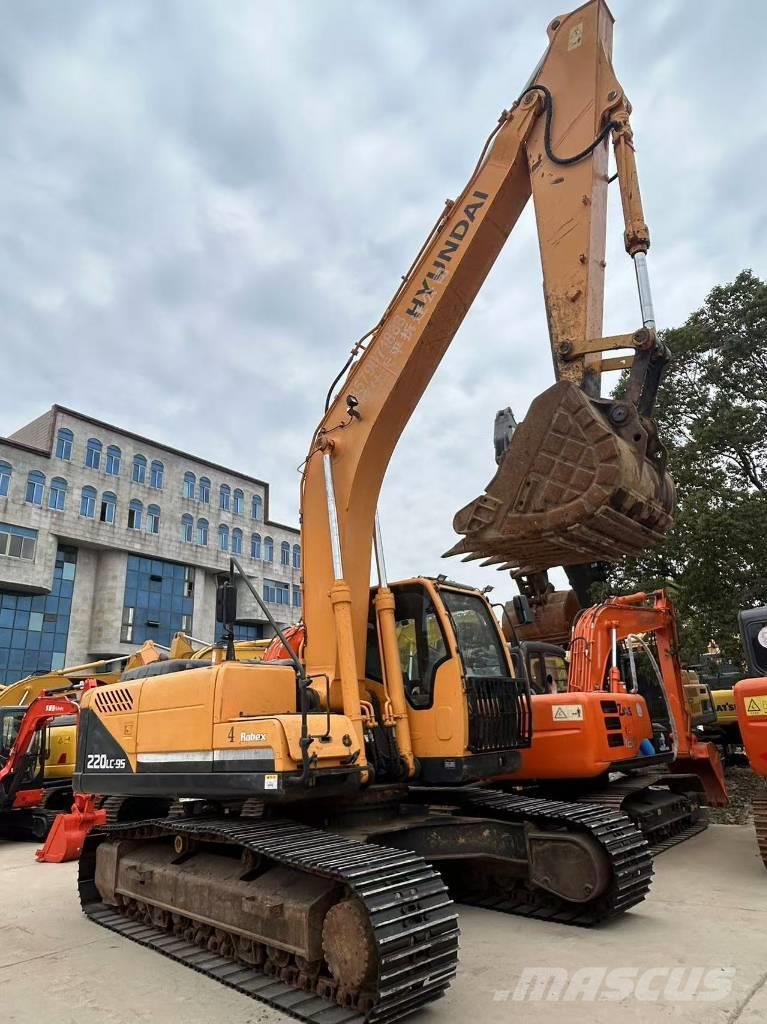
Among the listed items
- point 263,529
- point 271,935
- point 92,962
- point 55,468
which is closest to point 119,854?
point 92,962

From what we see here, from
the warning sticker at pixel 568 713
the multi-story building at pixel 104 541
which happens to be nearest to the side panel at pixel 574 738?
the warning sticker at pixel 568 713

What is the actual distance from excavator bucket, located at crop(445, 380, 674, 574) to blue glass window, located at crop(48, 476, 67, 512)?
36374 mm

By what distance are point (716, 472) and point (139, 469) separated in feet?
115

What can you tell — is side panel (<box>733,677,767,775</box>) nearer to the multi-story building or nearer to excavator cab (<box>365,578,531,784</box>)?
excavator cab (<box>365,578,531,784</box>)

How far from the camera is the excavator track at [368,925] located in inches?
140

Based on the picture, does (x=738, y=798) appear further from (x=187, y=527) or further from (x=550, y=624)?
(x=187, y=527)

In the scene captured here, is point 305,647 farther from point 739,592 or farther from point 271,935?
point 739,592

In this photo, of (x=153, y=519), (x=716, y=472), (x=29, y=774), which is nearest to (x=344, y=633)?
(x=29, y=774)

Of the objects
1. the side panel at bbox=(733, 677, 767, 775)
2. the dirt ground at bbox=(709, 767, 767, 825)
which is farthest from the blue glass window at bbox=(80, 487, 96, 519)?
the side panel at bbox=(733, 677, 767, 775)

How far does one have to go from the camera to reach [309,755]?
4.55 m

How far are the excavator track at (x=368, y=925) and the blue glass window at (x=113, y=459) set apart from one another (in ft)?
127

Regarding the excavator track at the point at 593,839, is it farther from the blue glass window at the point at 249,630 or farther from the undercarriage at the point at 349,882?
the blue glass window at the point at 249,630

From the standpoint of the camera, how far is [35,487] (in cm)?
3709

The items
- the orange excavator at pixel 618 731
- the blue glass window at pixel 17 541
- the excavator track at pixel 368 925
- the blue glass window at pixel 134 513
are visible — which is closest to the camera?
the excavator track at pixel 368 925
